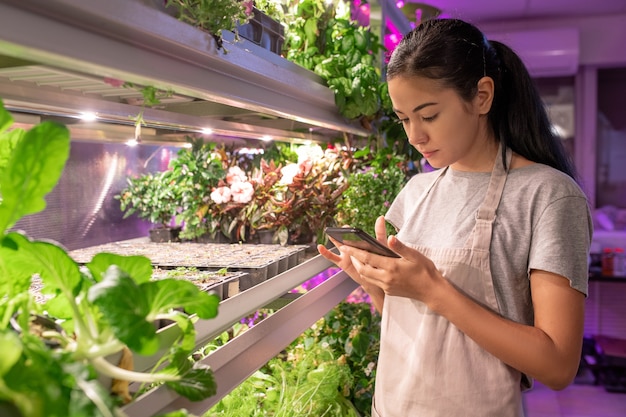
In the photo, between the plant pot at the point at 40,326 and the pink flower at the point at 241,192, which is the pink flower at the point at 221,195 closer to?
the pink flower at the point at 241,192

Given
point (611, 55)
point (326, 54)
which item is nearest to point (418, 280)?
point (326, 54)

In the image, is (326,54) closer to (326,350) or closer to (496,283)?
(326,350)

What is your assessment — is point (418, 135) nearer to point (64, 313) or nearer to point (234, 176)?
point (64, 313)

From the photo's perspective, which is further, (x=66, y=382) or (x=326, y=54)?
(x=326, y=54)

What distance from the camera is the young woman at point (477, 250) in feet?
4.27

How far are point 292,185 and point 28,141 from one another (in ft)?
5.93

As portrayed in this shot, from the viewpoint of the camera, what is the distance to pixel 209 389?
2.47 feet

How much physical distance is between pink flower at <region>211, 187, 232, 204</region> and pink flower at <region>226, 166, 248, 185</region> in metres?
0.05

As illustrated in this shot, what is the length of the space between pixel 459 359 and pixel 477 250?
266 millimetres

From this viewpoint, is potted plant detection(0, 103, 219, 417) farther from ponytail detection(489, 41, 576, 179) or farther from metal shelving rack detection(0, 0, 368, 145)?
ponytail detection(489, 41, 576, 179)

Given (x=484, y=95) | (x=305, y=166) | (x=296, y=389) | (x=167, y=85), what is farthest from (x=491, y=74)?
(x=296, y=389)

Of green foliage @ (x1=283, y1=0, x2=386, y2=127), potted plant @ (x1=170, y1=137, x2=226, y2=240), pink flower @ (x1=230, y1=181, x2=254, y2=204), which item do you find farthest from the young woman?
potted plant @ (x1=170, y1=137, x2=226, y2=240)

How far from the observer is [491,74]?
1493 mm

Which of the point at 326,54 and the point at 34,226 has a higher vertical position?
the point at 326,54
